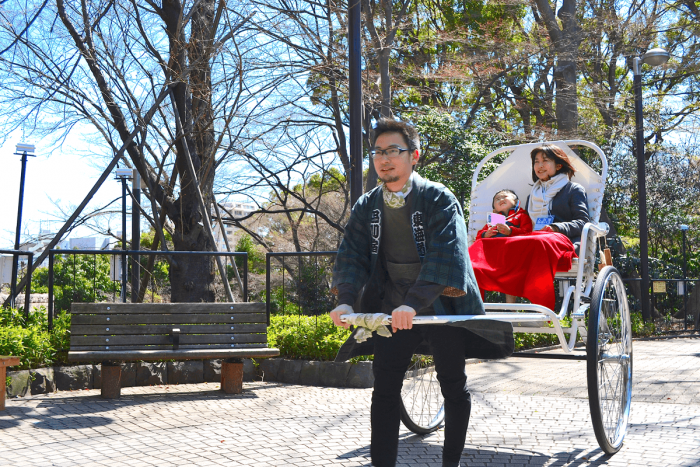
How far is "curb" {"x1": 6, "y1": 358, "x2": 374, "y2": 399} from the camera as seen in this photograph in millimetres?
5633

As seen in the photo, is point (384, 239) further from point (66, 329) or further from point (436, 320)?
point (66, 329)

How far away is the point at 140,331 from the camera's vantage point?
18.5 ft

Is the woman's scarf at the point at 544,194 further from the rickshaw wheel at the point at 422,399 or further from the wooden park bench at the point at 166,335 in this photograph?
the wooden park bench at the point at 166,335

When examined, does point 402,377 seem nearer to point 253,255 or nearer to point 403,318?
point 403,318

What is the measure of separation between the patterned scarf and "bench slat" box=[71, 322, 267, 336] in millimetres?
3347

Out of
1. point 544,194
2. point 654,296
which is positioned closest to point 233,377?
point 544,194

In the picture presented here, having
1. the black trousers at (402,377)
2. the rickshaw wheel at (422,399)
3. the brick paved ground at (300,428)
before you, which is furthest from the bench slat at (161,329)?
the black trousers at (402,377)

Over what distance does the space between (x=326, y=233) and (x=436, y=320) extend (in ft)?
58.9

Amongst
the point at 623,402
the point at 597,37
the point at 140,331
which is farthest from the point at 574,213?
the point at 597,37

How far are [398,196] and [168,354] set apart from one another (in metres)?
3.30

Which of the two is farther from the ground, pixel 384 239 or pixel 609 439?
pixel 384 239

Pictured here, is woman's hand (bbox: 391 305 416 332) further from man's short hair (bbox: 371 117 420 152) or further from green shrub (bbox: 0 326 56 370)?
green shrub (bbox: 0 326 56 370)

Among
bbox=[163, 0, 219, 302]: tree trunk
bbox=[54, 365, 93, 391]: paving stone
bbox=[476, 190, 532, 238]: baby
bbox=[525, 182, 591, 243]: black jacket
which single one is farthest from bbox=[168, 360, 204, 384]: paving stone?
bbox=[525, 182, 591, 243]: black jacket

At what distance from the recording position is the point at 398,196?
2990mm
